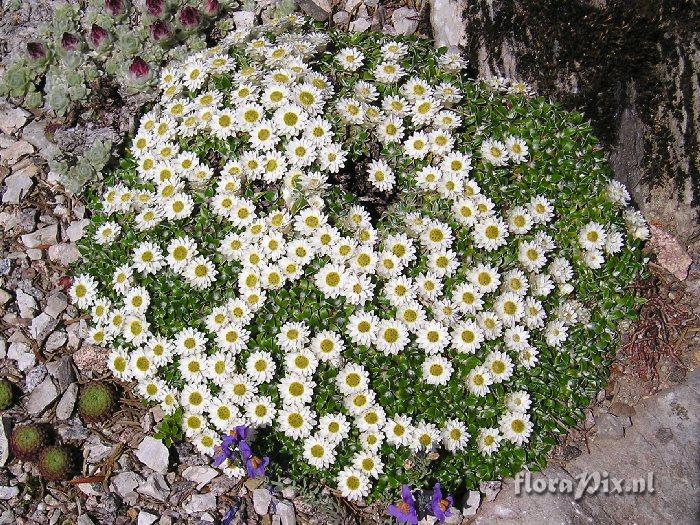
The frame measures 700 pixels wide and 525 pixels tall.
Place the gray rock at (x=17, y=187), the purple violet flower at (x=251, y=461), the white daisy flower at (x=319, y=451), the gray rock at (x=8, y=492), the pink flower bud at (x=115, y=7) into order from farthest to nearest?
the pink flower bud at (x=115, y=7) < the gray rock at (x=17, y=187) < the gray rock at (x=8, y=492) < the white daisy flower at (x=319, y=451) < the purple violet flower at (x=251, y=461)

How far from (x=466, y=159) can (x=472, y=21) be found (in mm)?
1474

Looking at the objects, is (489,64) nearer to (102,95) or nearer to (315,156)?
(315,156)

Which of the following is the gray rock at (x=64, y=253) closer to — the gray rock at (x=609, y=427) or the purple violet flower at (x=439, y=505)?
the purple violet flower at (x=439, y=505)

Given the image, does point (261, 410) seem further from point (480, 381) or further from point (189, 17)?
point (189, 17)

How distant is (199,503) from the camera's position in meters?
4.28

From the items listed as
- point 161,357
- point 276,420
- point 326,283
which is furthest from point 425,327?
point 161,357

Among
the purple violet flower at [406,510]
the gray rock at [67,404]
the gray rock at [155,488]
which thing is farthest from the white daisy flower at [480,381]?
the gray rock at [67,404]

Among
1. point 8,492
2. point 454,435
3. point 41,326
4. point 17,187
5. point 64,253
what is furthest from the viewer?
point 17,187

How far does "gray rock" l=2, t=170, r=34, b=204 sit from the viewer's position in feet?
17.2

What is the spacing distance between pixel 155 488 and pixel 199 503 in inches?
11.9

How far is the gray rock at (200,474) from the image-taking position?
4379 mm

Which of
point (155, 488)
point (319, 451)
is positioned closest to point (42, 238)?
point (155, 488)

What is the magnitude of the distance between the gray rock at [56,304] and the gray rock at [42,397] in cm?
52

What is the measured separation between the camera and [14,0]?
589 centimetres
